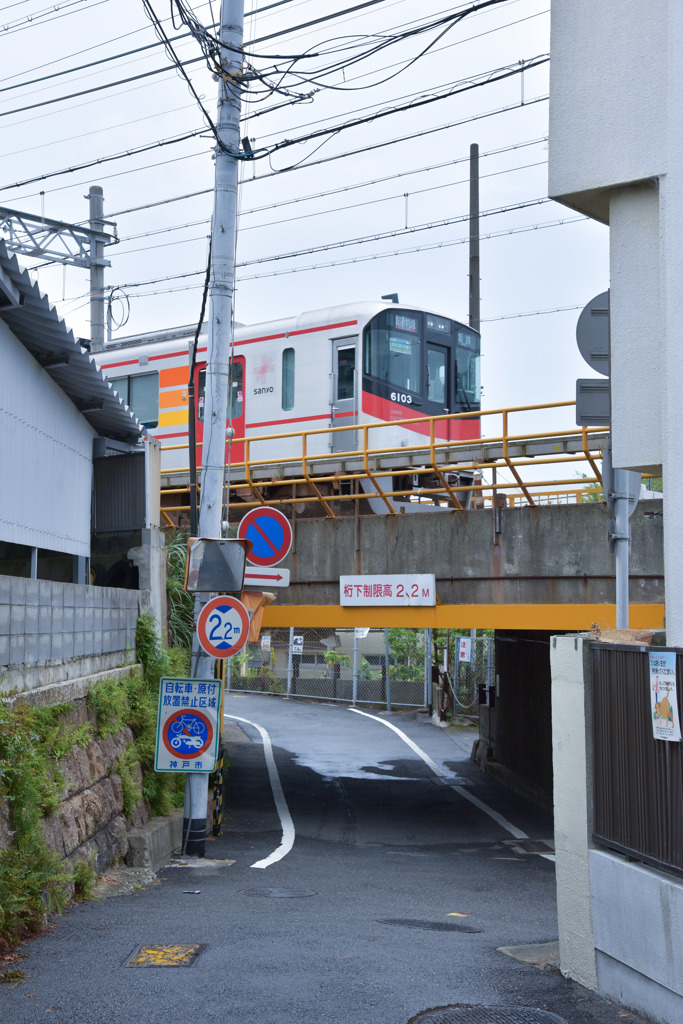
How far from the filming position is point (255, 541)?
12727mm

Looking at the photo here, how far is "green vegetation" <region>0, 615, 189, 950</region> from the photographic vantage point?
6.96m

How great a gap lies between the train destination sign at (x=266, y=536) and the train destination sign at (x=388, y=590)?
338cm

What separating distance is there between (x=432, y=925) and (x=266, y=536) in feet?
18.2

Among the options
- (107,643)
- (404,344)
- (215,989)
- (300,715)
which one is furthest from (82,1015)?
(300,715)

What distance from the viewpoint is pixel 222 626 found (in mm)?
11297

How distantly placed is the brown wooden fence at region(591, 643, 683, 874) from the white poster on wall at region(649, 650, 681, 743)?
0.05 m

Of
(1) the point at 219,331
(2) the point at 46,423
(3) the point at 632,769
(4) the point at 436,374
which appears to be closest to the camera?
(3) the point at 632,769

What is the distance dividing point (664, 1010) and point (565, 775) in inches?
68.1

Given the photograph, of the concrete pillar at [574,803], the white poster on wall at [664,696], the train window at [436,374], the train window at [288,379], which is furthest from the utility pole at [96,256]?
the white poster on wall at [664,696]

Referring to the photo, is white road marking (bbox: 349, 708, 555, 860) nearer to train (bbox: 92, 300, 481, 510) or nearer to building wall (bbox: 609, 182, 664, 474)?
train (bbox: 92, 300, 481, 510)

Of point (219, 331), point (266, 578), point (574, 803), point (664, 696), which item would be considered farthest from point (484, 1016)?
point (219, 331)

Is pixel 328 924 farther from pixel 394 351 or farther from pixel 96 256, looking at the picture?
pixel 96 256

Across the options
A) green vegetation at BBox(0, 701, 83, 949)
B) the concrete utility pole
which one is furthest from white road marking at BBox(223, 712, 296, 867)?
green vegetation at BBox(0, 701, 83, 949)

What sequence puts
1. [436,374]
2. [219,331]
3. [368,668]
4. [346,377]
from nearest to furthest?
1. [219,331]
2. [346,377]
3. [436,374]
4. [368,668]
